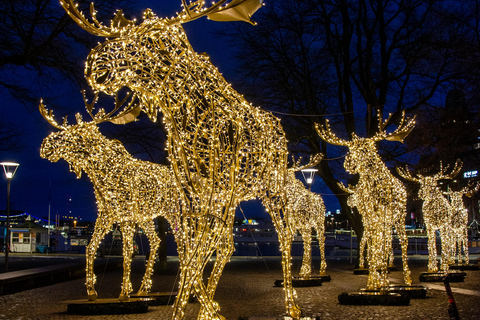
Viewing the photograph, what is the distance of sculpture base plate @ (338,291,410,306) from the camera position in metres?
9.21

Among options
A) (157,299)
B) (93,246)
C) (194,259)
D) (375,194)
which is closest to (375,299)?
(375,194)

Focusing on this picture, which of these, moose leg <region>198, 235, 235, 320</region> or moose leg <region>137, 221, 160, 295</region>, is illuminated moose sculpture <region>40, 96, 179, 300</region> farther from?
moose leg <region>198, 235, 235, 320</region>

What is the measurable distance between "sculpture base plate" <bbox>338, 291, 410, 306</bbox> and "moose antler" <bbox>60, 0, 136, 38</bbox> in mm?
6860

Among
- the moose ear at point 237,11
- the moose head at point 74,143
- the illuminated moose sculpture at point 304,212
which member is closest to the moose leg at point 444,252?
the illuminated moose sculpture at point 304,212

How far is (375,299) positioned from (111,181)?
5513 mm

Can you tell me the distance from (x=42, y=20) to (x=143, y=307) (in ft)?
25.7

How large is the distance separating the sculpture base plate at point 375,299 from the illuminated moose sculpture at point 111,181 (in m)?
3.88

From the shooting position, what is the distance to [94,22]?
4.99 meters

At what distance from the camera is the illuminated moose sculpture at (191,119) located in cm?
511

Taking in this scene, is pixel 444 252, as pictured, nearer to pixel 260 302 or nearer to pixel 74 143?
pixel 260 302

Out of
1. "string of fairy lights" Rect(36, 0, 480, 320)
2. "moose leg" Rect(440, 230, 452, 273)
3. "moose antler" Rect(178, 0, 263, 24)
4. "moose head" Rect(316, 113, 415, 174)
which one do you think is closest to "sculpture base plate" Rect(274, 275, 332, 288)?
"moose head" Rect(316, 113, 415, 174)

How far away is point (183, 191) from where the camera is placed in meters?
5.46

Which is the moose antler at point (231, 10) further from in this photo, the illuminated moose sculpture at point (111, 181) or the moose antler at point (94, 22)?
the illuminated moose sculpture at point (111, 181)

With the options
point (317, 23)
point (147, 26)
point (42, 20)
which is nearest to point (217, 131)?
point (147, 26)
